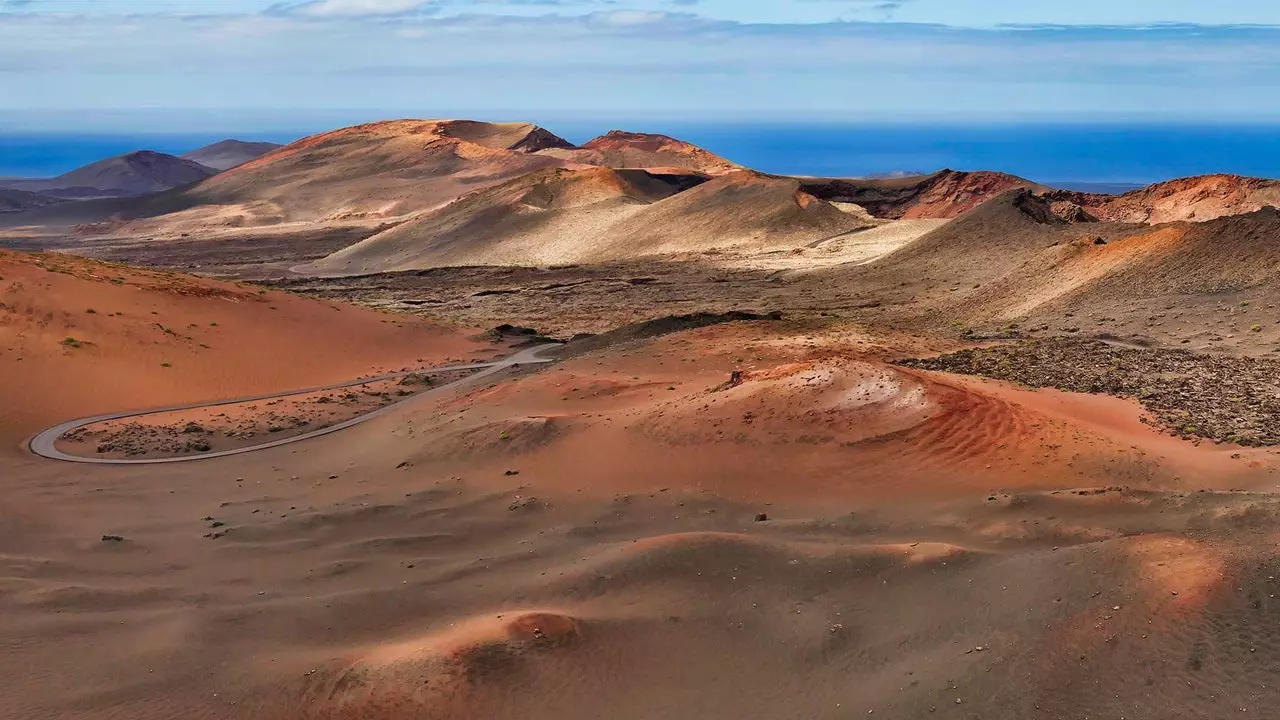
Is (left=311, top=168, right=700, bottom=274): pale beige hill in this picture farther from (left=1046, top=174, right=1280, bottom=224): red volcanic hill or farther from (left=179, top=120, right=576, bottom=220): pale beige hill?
(left=1046, top=174, right=1280, bottom=224): red volcanic hill

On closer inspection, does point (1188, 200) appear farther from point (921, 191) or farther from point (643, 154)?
point (643, 154)

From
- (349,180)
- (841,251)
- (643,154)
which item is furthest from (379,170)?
(841,251)

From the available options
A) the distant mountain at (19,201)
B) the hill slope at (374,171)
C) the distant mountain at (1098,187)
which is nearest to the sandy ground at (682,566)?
the hill slope at (374,171)

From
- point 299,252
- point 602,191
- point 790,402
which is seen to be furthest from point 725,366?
point 299,252

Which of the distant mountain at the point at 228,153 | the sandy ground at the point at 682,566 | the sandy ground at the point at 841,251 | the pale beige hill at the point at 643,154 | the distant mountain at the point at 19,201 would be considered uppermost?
the distant mountain at the point at 228,153

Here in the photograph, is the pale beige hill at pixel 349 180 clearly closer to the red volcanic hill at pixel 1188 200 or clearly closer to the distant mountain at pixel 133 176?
the distant mountain at pixel 133 176
